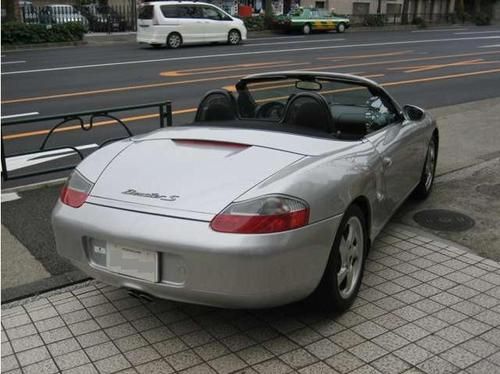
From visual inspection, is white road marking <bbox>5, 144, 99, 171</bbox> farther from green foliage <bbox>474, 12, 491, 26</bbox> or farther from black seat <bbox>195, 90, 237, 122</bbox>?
green foliage <bbox>474, 12, 491, 26</bbox>

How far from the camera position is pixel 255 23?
1303 inches

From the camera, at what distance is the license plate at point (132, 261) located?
10.2 feet

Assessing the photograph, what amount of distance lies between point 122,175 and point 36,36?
2460cm

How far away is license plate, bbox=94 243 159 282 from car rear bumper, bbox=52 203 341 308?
0.03 meters

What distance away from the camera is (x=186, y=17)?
24281 millimetres

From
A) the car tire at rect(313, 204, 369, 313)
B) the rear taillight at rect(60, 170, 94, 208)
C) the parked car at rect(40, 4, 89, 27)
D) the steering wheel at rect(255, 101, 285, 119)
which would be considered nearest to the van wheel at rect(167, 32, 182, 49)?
the parked car at rect(40, 4, 89, 27)

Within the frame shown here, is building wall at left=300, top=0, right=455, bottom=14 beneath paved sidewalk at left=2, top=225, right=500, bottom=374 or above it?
above

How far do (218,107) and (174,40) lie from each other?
20.5m

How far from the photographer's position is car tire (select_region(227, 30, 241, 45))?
25492mm

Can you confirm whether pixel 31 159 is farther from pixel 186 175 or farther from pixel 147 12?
pixel 147 12

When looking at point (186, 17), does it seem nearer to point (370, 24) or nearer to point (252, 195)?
point (370, 24)

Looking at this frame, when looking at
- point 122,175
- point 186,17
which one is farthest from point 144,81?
point 122,175

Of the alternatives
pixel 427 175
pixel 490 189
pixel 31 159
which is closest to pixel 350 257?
pixel 427 175

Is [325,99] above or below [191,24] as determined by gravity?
below
